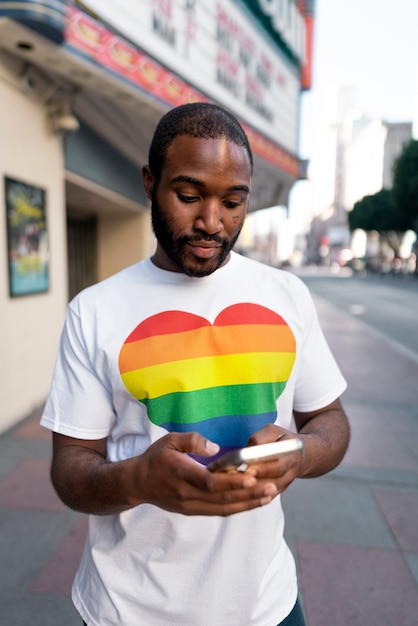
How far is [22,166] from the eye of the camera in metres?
4.49

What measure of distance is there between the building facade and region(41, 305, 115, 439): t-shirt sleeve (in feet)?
10.9

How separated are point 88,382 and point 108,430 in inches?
5.1

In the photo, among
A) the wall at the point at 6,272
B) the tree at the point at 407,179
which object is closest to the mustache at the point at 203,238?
the wall at the point at 6,272

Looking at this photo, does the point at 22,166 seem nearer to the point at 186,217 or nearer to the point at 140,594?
the point at 186,217

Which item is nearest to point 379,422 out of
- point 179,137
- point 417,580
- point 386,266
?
point 417,580

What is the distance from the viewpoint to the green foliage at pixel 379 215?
4191cm

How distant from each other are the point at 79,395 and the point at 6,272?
3.70m

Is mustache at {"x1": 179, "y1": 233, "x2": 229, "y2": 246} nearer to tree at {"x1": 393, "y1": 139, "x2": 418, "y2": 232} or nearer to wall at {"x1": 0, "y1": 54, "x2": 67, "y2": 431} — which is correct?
wall at {"x1": 0, "y1": 54, "x2": 67, "y2": 431}

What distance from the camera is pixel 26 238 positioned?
4602 mm

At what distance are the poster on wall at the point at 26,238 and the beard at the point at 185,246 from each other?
3.68 metres

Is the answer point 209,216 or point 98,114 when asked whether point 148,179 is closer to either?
point 209,216

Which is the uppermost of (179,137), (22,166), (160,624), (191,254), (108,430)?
(22,166)

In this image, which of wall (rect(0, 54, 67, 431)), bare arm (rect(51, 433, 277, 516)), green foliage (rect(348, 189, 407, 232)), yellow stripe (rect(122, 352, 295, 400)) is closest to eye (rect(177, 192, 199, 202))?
yellow stripe (rect(122, 352, 295, 400))

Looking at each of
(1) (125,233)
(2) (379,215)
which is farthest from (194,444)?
(2) (379,215)
